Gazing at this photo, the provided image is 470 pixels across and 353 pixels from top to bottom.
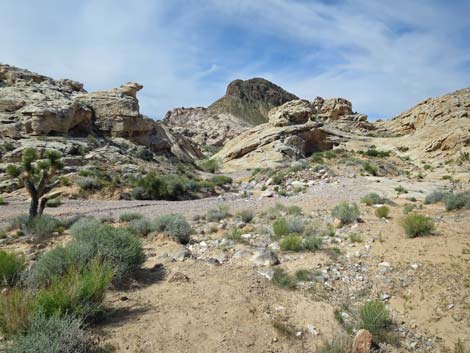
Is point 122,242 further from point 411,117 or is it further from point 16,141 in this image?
point 411,117

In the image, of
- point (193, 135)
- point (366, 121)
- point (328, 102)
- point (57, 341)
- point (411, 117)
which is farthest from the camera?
point (193, 135)

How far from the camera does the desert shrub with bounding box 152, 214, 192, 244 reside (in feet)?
28.2

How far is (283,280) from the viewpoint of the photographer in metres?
5.94

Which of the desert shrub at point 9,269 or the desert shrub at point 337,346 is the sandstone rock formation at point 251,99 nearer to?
the desert shrub at point 9,269

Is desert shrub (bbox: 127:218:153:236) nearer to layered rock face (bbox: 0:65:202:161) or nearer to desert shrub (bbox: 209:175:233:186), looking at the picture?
desert shrub (bbox: 209:175:233:186)

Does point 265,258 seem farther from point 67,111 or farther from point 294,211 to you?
point 67,111

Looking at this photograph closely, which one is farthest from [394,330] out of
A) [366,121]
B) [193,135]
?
[193,135]

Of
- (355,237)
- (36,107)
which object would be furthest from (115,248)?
(36,107)

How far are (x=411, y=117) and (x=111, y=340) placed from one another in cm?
4706

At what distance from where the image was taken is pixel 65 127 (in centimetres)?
2755

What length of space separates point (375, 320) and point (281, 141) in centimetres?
3404

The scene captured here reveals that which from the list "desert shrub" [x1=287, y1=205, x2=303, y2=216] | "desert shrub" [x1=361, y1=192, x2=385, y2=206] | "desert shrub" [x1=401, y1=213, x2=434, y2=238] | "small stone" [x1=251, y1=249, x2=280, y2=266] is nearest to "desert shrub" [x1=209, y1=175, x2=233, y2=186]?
"desert shrub" [x1=287, y1=205, x2=303, y2=216]

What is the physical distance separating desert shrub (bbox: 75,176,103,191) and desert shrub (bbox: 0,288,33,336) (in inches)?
664

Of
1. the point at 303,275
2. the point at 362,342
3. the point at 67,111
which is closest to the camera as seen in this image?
the point at 362,342
